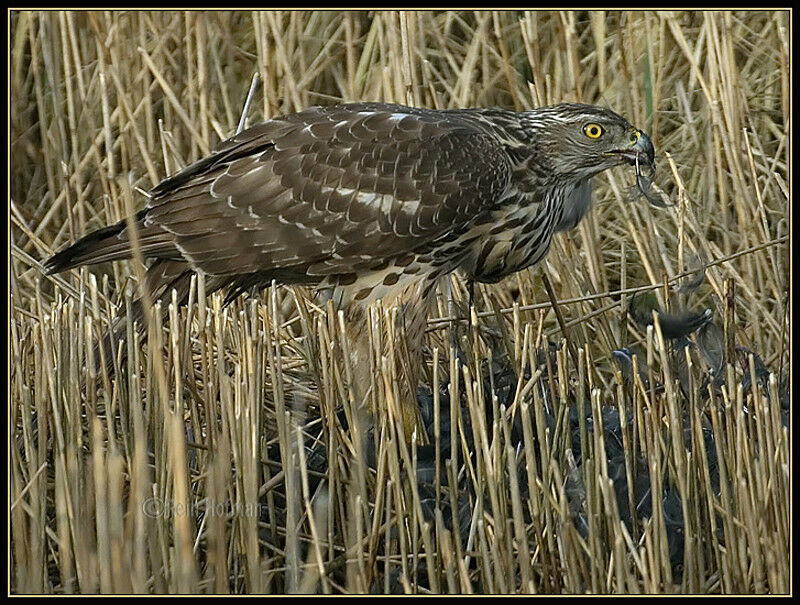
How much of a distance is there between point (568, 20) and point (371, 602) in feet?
10.1

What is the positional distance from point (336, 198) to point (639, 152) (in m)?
1.08

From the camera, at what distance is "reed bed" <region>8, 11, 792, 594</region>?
288cm

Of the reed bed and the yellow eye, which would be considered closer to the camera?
the reed bed

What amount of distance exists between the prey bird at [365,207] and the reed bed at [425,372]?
15cm

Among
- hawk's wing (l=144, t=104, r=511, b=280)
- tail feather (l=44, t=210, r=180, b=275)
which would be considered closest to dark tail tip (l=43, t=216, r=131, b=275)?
tail feather (l=44, t=210, r=180, b=275)

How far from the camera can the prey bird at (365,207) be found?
13.0ft

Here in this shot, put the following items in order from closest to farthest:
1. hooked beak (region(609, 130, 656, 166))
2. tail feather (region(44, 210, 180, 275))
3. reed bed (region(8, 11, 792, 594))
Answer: reed bed (region(8, 11, 792, 594)) → tail feather (region(44, 210, 180, 275)) → hooked beak (region(609, 130, 656, 166))

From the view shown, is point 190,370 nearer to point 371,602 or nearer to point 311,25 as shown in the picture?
point 371,602

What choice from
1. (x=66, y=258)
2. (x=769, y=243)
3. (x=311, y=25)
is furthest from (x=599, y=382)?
(x=311, y=25)

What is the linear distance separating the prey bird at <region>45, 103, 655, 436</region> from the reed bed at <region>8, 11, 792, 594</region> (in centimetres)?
15

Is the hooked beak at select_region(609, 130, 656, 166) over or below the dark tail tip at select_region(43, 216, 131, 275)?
over

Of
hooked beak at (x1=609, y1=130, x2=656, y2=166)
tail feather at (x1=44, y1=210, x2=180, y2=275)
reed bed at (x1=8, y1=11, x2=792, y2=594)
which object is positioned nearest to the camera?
reed bed at (x1=8, y1=11, x2=792, y2=594)

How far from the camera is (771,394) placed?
10.4 ft

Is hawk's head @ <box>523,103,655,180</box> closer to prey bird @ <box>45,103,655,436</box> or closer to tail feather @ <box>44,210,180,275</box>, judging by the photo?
prey bird @ <box>45,103,655,436</box>
